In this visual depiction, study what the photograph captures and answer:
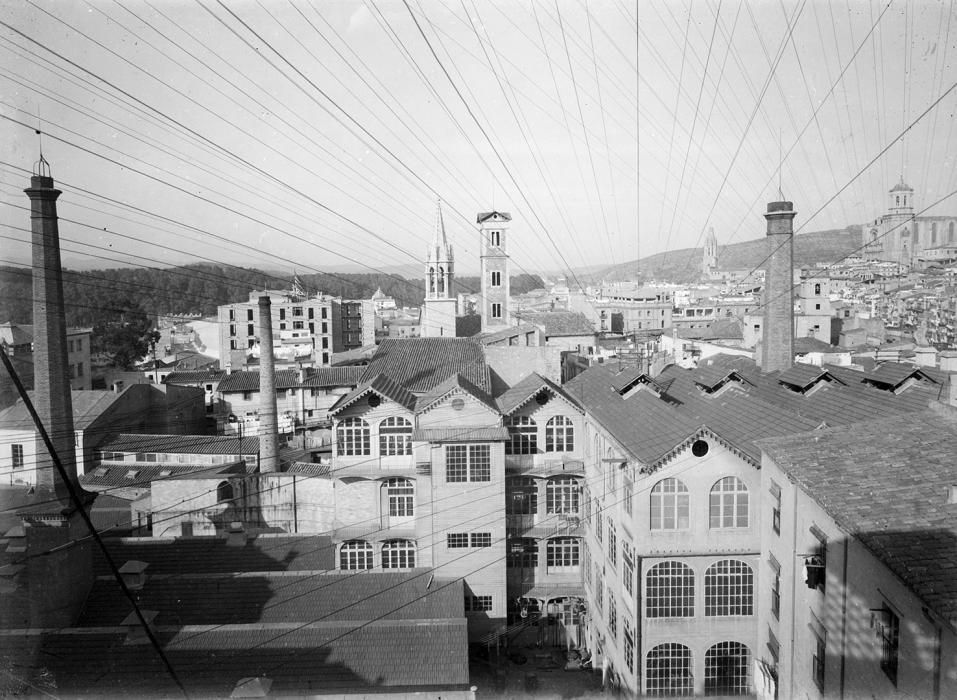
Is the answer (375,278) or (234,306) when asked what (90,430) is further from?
(375,278)

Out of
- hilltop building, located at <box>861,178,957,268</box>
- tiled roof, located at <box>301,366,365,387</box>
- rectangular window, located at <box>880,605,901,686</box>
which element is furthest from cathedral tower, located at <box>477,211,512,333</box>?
rectangular window, located at <box>880,605,901,686</box>

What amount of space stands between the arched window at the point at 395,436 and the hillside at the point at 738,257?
1525 centimetres

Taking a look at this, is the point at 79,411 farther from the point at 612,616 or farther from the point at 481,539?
the point at 612,616

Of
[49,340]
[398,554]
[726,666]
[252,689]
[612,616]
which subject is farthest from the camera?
[398,554]

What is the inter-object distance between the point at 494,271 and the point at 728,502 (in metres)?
25.4

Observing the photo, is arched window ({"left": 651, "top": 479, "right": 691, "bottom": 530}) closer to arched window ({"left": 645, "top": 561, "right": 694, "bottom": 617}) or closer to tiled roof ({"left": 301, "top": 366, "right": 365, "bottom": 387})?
arched window ({"left": 645, "top": 561, "right": 694, "bottom": 617})

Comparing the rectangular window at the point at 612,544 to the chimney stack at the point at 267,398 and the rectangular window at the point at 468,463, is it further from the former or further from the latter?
the chimney stack at the point at 267,398

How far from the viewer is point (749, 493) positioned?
32.0 feet

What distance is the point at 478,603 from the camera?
13.3m

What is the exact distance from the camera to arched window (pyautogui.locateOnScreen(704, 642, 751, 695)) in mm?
9898

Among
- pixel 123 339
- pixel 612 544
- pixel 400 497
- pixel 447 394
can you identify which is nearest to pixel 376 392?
pixel 447 394

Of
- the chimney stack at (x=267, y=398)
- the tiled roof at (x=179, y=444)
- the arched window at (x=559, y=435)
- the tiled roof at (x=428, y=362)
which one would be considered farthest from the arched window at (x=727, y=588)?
the tiled roof at (x=179, y=444)

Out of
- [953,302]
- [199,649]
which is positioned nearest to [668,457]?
[199,649]

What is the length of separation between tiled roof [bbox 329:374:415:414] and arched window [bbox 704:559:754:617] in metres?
6.39
